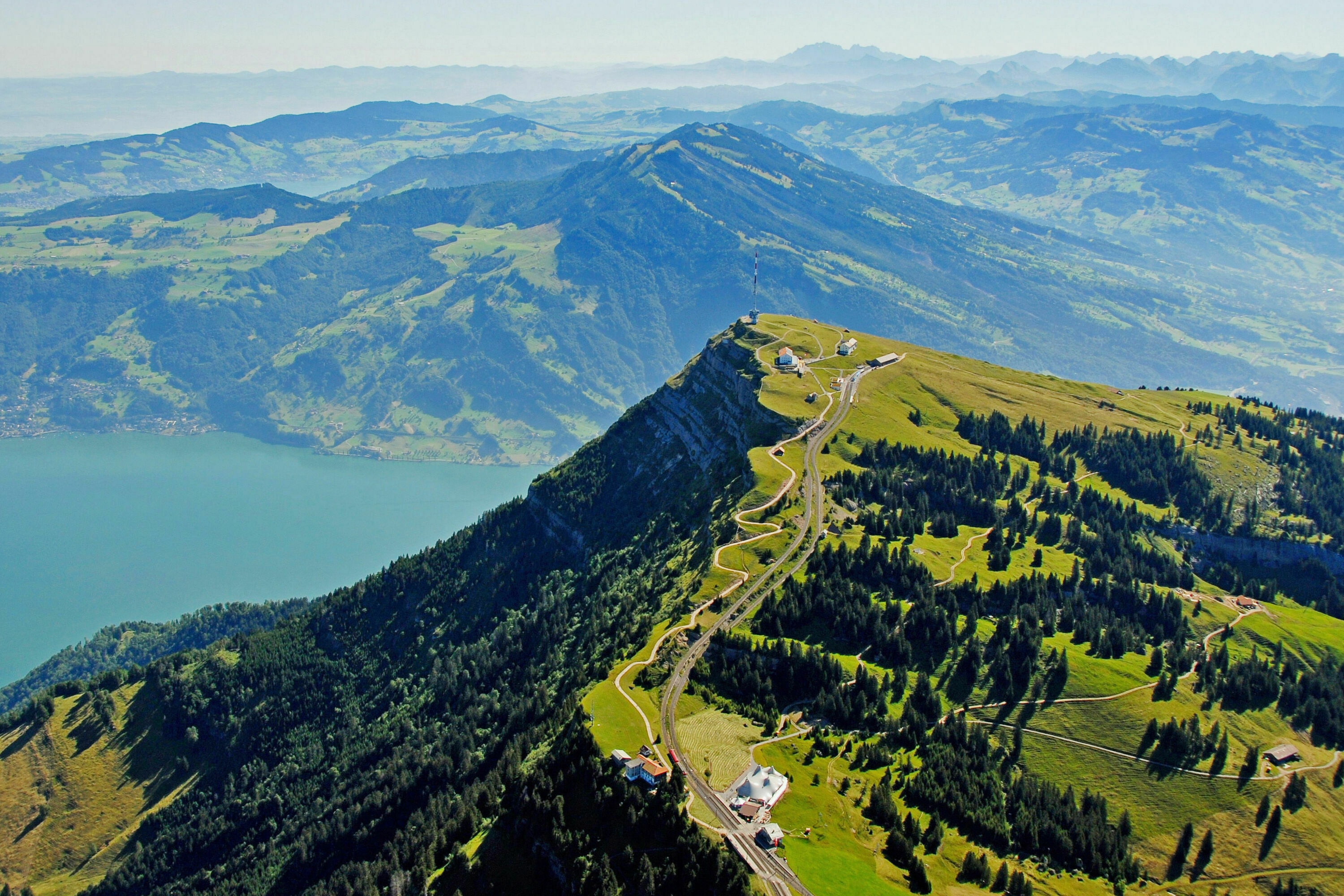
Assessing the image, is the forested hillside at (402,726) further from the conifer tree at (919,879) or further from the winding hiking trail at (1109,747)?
the winding hiking trail at (1109,747)

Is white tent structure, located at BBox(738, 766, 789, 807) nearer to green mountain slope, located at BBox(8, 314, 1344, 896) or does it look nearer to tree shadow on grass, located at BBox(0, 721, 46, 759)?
green mountain slope, located at BBox(8, 314, 1344, 896)

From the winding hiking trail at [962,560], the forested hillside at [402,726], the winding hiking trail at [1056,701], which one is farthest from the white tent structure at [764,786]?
the winding hiking trail at [962,560]

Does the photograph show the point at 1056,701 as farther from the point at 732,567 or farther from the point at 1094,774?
the point at 732,567

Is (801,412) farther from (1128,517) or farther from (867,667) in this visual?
(867,667)

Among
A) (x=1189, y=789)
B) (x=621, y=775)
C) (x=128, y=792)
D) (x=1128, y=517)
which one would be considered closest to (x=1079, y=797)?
(x=1189, y=789)

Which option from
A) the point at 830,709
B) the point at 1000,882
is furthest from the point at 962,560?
the point at 1000,882
